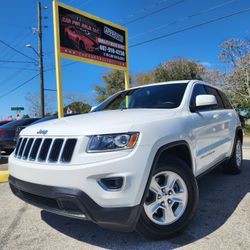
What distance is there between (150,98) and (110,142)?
1694 millimetres

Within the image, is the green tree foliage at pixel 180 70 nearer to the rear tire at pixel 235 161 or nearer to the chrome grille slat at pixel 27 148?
the rear tire at pixel 235 161

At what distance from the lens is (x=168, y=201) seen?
109 inches

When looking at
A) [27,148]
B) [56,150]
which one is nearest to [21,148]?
[27,148]

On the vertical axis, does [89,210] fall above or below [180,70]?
below

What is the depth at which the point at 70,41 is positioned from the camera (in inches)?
345

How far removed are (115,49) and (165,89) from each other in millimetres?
7286

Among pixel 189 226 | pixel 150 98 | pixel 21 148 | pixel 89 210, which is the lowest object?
pixel 189 226

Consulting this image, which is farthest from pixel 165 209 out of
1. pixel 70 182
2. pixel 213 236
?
pixel 70 182

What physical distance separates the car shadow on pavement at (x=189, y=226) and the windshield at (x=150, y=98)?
143cm

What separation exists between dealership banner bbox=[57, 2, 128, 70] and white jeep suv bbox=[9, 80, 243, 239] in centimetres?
630

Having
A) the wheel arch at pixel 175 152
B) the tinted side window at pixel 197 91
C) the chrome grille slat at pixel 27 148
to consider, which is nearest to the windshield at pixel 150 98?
the tinted side window at pixel 197 91

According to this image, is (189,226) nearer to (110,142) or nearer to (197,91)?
(110,142)

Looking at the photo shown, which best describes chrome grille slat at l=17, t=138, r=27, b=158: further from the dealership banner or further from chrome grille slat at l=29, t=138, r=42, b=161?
the dealership banner

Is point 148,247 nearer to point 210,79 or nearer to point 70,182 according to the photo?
point 70,182
